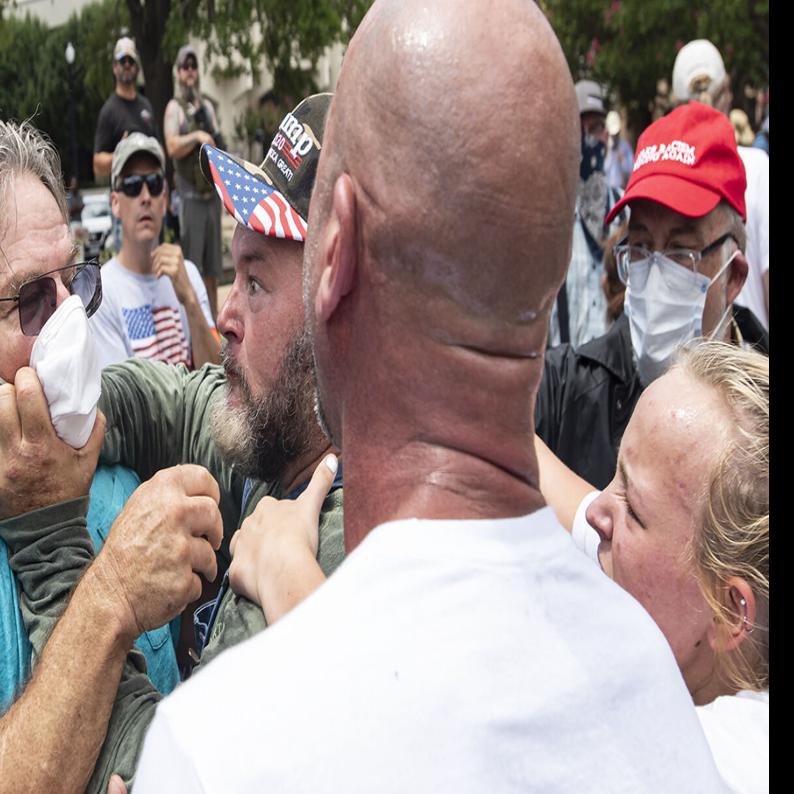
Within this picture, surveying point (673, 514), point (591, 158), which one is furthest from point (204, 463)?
point (591, 158)

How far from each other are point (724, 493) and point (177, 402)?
52.1 inches

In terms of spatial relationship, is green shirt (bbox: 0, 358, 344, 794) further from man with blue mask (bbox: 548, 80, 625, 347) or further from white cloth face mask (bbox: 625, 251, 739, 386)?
man with blue mask (bbox: 548, 80, 625, 347)

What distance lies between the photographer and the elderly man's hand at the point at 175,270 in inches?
218

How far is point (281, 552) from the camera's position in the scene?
1.88 metres

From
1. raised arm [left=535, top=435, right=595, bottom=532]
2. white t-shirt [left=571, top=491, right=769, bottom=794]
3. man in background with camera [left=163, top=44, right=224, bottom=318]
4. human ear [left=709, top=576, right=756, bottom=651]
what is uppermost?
human ear [left=709, top=576, right=756, bottom=651]

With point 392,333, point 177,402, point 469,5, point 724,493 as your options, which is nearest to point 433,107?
point 469,5

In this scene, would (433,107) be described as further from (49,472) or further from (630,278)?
(630,278)

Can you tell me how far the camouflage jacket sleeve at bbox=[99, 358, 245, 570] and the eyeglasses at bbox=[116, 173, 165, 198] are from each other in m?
3.56

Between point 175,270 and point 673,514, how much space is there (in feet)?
12.7

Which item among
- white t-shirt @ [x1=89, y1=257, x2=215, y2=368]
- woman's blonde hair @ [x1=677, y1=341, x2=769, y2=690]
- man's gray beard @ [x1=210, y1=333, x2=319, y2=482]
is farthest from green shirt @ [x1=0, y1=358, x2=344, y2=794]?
white t-shirt @ [x1=89, y1=257, x2=215, y2=368]

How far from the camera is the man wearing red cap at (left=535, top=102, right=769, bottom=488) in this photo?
3.56 m

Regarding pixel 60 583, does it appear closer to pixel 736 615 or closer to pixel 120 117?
pixel 736 615

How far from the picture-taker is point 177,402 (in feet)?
8.94

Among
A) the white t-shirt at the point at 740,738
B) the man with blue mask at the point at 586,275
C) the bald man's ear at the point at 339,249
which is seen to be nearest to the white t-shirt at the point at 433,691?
the bald man's ear at the point at 339,249
